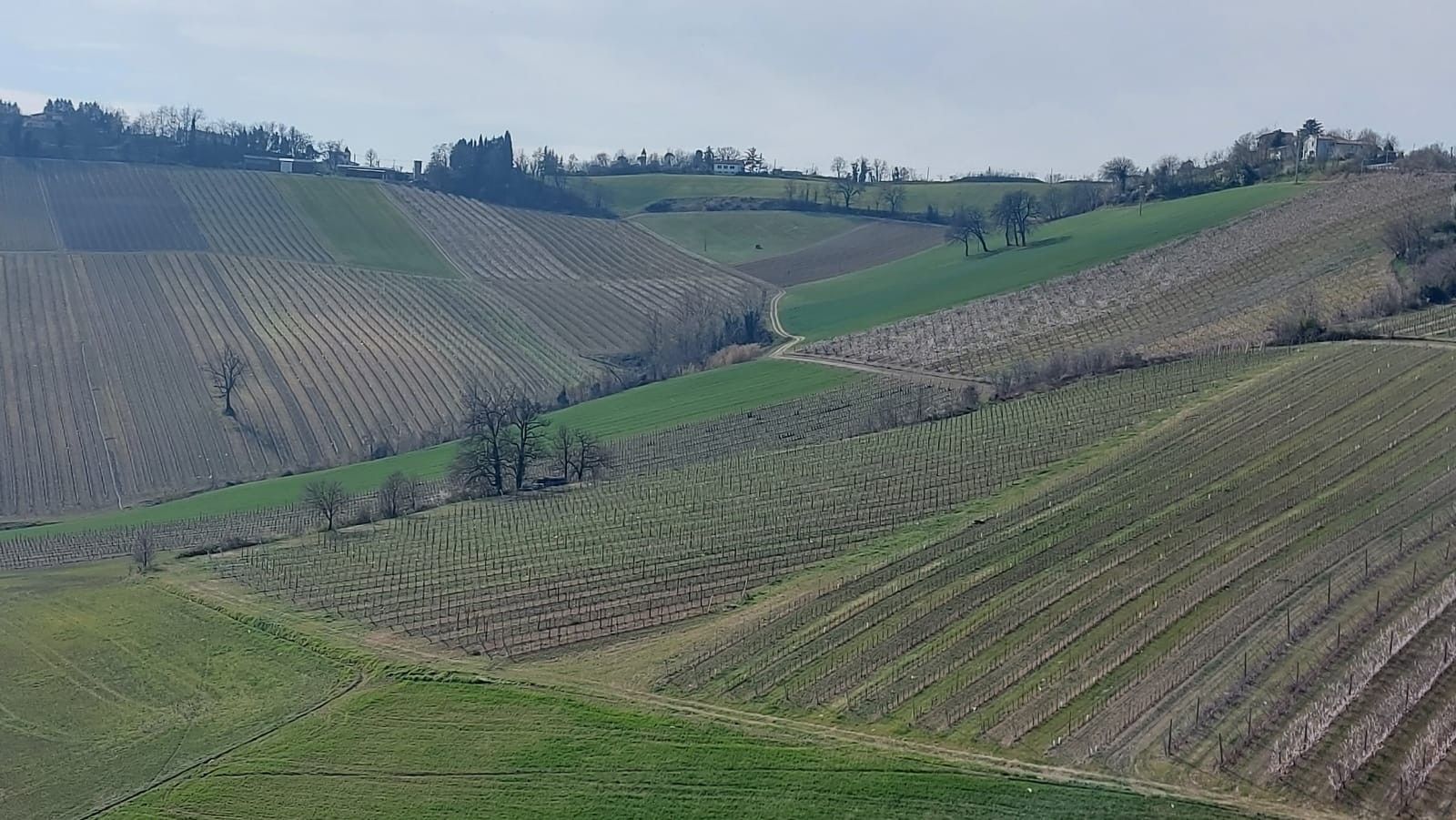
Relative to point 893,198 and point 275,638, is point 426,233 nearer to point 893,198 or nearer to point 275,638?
point 893,198

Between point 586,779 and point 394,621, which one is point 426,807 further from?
point 394,621

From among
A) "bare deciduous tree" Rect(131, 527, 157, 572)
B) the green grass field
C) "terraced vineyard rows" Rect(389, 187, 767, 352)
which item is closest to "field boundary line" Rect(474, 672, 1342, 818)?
"bare deciduous tree" Rect(131, 527, 157, 572)

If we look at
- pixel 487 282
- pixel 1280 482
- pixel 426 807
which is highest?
pixel 487 282

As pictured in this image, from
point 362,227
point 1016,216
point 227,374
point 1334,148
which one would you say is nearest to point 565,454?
point 227,374

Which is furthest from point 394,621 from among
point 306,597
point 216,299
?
point 216,299

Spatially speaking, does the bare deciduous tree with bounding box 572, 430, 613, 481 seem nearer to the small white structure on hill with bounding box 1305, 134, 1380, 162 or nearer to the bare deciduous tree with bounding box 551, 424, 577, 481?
the bare deciduous tree with bounding box 551, 424, 577, 481
